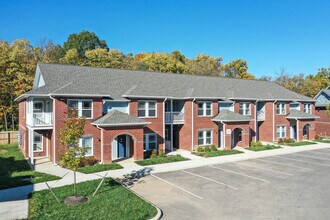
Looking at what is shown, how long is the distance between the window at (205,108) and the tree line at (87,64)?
24159 mm

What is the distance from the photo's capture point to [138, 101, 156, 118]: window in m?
24.8

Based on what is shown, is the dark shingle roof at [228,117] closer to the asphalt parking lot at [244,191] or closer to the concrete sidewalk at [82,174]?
the concrete sidewalk at [82,174]

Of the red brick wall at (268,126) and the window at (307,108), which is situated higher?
the window at (307,108)

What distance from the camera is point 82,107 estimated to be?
2144cm

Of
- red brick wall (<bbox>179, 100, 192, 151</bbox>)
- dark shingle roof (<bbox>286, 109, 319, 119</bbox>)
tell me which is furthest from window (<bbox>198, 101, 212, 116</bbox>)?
dark shingle roof (<bbox>286, 109, 319, 119</bbox>)

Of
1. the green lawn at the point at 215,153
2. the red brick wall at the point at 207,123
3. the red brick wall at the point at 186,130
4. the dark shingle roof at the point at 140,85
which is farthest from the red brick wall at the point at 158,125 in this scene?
the green lawn at the point at 215,153

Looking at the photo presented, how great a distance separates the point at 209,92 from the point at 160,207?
66.1 ft

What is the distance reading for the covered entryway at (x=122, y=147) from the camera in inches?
914

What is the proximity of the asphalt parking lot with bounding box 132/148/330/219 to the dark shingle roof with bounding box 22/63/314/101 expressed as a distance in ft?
31.8

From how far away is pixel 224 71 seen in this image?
246 feet

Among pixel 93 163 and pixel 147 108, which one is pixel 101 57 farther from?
pixel 93 163

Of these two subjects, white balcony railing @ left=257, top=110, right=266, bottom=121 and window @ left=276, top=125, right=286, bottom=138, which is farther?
window @ left=276, top=125, right=286, bottom=138

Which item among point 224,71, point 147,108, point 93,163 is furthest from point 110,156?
point 224,71

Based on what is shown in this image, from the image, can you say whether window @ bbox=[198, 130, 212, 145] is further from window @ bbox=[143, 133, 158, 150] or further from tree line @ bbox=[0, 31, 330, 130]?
tree line @ bbox=[0, 31, 330, 130]
